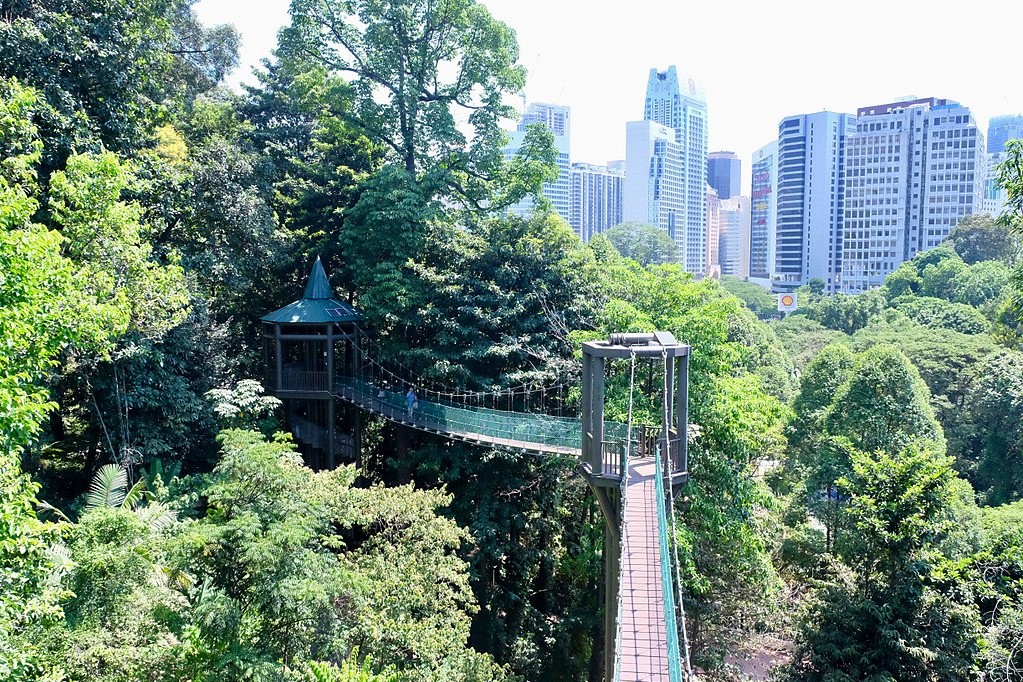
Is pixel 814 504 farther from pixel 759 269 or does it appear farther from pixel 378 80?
pixel 759 269

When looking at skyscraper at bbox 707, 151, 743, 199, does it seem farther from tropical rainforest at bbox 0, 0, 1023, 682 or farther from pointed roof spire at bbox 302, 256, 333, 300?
pointed roof spire at bbox 302, 256, 333, 300

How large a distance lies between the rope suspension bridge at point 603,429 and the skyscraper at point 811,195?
5913 centimetres

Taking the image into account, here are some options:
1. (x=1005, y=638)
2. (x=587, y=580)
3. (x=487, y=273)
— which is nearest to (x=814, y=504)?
(x=587, y=580)

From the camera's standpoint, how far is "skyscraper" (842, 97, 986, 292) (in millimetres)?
57562

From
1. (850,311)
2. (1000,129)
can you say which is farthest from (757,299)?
(1000,129)

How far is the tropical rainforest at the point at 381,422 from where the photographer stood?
7.33m

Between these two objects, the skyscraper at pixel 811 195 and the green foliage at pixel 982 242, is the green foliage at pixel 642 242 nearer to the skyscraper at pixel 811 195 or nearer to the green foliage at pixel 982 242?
the skyscraper at pixel 811 195

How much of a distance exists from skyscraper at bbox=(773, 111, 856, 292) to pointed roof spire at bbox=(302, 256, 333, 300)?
59.5 metres

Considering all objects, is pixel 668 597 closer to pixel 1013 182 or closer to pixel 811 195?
pixel 1013 182

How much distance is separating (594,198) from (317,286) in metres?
70.7

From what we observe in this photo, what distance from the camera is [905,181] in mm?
60250

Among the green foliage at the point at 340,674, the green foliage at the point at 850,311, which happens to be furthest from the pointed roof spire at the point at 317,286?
the green foliage at the point at 850,311

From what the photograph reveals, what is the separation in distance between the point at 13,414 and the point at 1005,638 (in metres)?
9.88

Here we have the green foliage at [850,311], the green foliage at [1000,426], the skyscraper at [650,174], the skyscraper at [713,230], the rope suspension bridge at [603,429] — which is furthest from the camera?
the skyscraper at [713,230]
